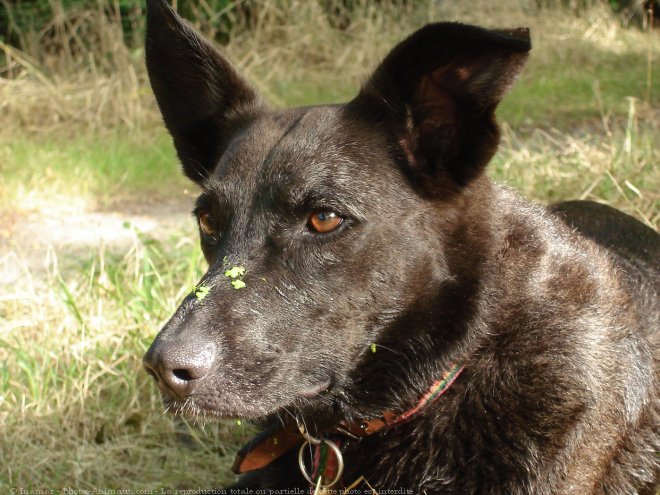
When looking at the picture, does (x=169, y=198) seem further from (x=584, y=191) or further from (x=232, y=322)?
(x=232, y=322)

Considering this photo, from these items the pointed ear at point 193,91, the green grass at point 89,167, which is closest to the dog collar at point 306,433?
the pointed ear at point 193,91

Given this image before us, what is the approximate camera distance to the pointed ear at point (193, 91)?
9.30 ft

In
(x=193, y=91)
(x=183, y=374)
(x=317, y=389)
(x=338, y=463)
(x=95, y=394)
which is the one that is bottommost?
(x=95, y=394)

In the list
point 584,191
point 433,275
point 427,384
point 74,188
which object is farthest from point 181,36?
point 74,188

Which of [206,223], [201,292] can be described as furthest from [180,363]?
[206,223]

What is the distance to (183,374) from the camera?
6.88 ft

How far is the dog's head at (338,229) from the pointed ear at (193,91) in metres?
0.36

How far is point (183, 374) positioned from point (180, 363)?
0.15 feet

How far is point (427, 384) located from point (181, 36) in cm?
144

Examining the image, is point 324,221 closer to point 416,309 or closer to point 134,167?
point 416,309

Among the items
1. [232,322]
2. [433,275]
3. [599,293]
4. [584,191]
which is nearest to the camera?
[232,322]

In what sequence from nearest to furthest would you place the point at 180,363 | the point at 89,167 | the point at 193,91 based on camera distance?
the point at 180,363
the point at 193,91
the point at 89,167

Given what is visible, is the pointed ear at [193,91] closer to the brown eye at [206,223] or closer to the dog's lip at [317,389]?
the brown eye at [206,223]

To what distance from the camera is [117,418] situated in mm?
3551
